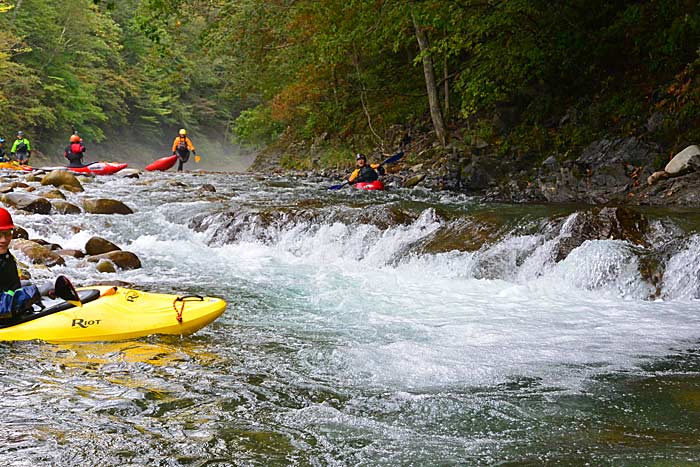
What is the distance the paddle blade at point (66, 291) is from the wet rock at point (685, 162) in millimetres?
8130

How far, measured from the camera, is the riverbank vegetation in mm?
11852

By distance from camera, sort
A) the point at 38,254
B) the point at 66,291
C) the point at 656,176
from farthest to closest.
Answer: the point at 656,176
the point at 38,254
the point at 66,291

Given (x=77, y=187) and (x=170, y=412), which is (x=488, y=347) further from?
(x=77, y=187)

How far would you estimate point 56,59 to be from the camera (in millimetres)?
27656

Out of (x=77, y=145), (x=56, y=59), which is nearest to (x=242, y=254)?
(x=77, y=145)

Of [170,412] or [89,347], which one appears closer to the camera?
[170,412]

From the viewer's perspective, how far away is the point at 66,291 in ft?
16.0

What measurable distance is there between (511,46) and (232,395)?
34.7 feet

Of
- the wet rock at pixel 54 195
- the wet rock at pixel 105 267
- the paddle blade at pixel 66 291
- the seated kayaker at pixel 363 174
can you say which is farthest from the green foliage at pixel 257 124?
the paddle blade at pixel 66 291

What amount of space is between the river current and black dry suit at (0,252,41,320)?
26 centimetres

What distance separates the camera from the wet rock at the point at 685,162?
9805 mm

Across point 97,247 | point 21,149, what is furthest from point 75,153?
point 97,247

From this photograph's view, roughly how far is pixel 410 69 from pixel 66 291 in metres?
14.6

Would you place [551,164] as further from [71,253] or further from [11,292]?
[11,292]
